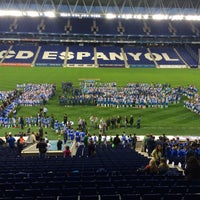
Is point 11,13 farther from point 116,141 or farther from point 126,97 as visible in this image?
point 116,141

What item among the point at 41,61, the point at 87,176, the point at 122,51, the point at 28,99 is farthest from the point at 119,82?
the point at 87,176

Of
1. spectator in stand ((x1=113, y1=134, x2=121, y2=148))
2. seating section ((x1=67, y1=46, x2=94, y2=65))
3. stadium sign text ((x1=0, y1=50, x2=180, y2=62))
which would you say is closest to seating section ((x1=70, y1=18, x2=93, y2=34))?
seating section ((x1=67, y1=46, x2=94, y2=65))

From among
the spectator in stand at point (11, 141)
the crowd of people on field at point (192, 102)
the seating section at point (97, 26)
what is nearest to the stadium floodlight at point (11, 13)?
the seating section at point (97, 26)

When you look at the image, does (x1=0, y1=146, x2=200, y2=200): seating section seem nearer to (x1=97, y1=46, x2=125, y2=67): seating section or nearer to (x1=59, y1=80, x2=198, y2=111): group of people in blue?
(x1=59, y1=80, x2=198, y2=111): group of people in blue

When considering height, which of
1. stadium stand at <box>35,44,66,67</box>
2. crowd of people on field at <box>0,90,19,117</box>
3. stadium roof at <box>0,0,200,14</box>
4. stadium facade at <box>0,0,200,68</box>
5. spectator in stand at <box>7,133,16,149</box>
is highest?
stadium roof at <box>0,0,200,14</box>

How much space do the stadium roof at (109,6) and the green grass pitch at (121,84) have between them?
24.0m

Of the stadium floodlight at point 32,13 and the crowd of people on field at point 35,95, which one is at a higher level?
the stadium floodlight at point 32,13

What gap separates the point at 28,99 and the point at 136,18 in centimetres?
5434

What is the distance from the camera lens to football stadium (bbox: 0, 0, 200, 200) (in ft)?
29.1

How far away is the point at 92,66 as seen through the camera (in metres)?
64.6

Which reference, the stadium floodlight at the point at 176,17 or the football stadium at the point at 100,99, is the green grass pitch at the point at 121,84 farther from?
the stadium floodlight at the point at 176,17

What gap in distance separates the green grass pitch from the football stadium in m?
0.14

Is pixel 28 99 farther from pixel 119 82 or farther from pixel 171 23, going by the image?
pixel 171 23

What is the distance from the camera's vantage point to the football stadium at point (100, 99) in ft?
29.1
